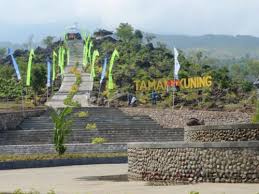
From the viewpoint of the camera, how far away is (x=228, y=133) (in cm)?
1945

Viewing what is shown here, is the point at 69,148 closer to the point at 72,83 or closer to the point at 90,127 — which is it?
the point at 90,127

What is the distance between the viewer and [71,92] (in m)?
60.7

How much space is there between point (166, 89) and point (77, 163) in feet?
106

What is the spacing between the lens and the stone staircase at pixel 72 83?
188ft

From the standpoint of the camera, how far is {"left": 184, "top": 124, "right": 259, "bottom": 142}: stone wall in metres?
19.1

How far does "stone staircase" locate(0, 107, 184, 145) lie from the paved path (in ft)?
30.5

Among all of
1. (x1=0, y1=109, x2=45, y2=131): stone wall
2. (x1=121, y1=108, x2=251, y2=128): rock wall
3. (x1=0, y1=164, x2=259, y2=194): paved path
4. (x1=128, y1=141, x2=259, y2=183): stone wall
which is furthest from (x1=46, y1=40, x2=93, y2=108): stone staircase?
(x1=128, y1=141, x2=259, y2=183): stone wall

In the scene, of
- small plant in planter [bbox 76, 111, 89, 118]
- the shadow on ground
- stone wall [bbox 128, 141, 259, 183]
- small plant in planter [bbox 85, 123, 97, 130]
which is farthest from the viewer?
small plant in planter [bbox 76, 111, 89, 118]

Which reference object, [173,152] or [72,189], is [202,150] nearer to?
[173,152]

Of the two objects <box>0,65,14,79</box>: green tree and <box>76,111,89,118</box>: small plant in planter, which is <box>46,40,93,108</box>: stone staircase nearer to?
<box>0,65,14,79</box>: green tree

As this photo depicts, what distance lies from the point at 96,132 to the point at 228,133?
62.7ft

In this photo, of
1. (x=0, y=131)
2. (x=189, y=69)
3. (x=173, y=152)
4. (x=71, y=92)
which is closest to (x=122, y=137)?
(x=0, y=131)

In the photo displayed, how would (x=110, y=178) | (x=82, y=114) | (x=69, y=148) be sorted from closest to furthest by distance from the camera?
(x=110, y=178)
(x=69, y=148)
(x=82, y=114)

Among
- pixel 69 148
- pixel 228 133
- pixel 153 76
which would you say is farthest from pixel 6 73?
pixel 228 133
